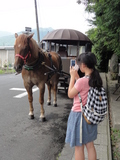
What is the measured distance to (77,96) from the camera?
2170 millimetres

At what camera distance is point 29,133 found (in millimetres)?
3781

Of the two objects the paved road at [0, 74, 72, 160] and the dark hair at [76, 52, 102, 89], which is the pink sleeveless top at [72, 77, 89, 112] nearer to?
the dark hair at [76, 52, 102, 89]

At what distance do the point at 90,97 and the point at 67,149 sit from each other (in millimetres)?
1583

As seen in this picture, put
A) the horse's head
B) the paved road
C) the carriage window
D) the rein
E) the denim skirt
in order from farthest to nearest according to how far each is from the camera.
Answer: the carriage window, the rein, the horse's head, the paved road, the denim skirt

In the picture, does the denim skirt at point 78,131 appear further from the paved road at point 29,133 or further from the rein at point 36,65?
the rein at point 36,65

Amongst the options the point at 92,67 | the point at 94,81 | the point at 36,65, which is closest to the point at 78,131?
the point at 94,81

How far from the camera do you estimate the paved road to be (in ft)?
9.86

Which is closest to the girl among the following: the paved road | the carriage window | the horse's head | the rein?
the paved road

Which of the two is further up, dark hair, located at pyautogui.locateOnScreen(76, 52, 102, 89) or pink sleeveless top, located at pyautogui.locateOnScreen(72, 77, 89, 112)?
dark hair, located at pyautogui.locateOnScreen(76, 52, 102, 89)

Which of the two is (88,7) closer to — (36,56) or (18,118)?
(36,56)

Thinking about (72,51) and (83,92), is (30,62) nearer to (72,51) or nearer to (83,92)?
(83,92)

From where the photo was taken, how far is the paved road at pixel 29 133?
3.01 metres

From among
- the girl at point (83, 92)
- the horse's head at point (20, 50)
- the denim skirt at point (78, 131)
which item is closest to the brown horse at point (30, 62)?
the horse's head at point (20, 50)

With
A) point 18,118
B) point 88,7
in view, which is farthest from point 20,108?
point 88,7
